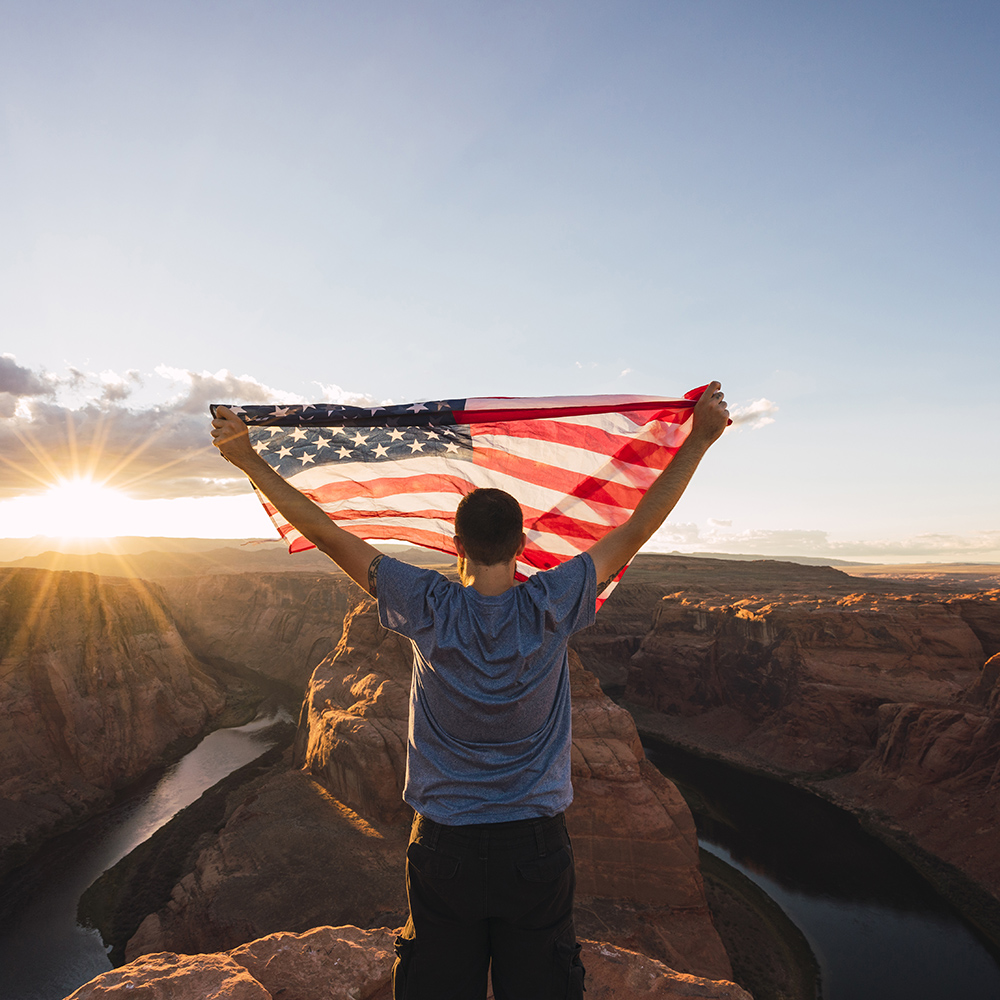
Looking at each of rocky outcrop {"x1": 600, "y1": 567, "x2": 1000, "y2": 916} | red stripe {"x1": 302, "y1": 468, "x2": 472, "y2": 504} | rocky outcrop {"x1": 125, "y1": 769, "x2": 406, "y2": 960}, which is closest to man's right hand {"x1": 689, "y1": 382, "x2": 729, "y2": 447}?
red stripe {"x1": 302, "y1": 468, "x2": 472, "y2": 504}

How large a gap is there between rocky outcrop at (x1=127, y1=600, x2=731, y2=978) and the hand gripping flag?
61.4 feet

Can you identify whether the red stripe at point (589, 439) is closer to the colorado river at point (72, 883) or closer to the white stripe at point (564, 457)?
the white stripe at point (564, 457)

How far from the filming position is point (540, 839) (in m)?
2.60

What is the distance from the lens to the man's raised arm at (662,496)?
2.93 m

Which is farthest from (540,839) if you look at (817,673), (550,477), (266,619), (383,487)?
(266,619)

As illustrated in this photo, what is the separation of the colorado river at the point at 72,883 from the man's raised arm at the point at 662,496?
29.1 meters

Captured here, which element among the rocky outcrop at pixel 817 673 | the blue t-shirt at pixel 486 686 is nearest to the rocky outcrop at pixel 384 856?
the blue t-shirt at pixel 486 686

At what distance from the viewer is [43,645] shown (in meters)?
37.4

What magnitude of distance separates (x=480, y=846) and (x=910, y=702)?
48.2 m

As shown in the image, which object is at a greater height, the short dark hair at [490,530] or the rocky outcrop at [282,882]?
the short dark hair at [490,530]

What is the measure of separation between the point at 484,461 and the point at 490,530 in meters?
3.22

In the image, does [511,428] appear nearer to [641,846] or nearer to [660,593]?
[641,846]

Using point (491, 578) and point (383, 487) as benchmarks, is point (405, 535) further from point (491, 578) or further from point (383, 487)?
point (491, 578)

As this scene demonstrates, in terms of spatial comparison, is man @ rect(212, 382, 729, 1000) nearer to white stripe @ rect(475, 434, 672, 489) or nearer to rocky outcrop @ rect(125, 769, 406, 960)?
white stripe @ rect(475, 434, 672, 489)
